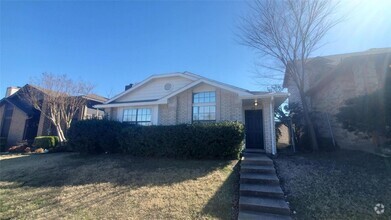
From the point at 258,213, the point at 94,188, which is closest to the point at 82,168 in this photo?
the point at 94,188

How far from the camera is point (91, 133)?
11281 millimetres

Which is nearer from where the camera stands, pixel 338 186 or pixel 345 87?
pixel 338 186

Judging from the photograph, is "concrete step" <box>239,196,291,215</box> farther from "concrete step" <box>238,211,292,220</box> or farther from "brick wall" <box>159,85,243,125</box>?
"brick wall" <box>159,85,243,125</box>

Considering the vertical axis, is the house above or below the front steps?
above

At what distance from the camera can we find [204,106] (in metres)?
12.0

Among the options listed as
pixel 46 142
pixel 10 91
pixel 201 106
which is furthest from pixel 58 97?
pixel 201 106

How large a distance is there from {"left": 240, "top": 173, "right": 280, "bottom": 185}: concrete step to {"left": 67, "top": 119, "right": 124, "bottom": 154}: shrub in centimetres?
779

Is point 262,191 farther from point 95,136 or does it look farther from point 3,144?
point 3,144

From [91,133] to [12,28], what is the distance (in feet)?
25.3

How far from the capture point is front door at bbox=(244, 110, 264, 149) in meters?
11.3

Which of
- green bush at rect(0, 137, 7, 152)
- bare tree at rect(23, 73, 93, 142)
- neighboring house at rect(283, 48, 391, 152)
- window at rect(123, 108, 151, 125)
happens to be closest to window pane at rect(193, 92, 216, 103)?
window at rect(123, 108, 151, 125)

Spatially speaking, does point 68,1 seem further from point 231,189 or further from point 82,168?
point 231,189

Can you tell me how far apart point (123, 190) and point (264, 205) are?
4565 millimetres

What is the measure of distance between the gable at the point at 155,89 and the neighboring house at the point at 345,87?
9.17 meters
